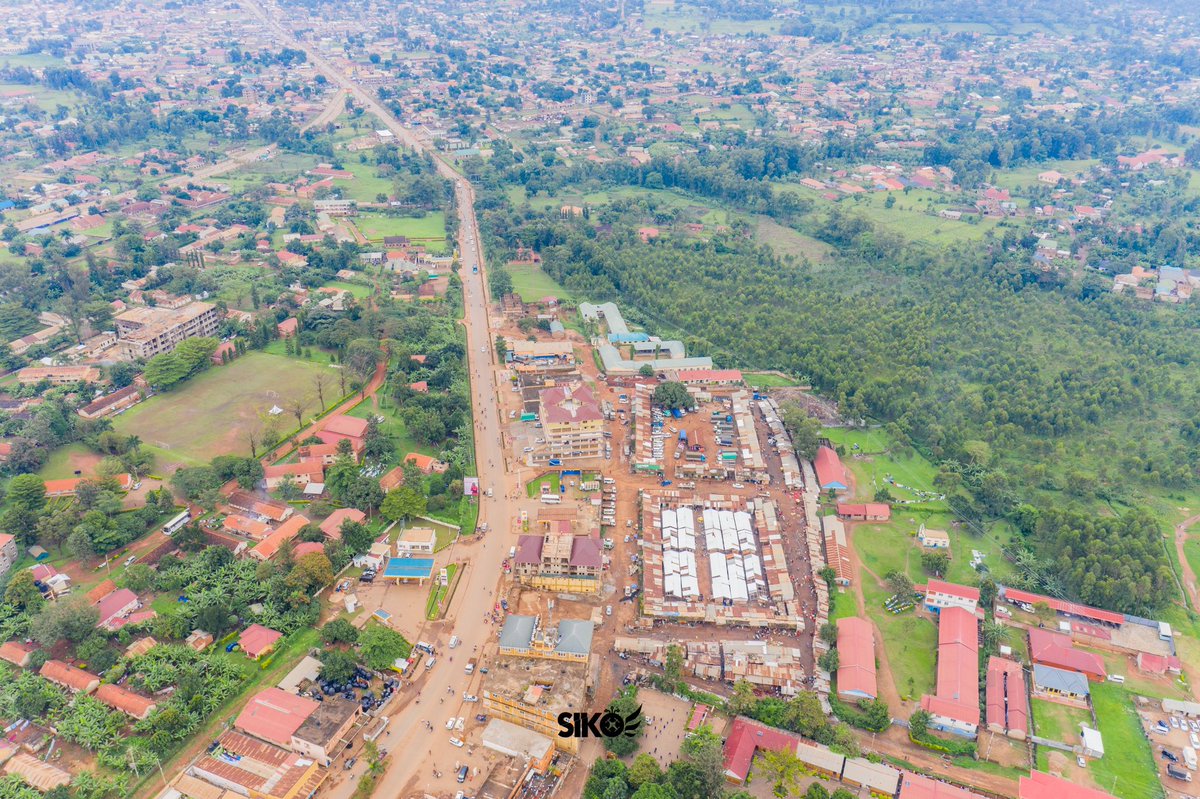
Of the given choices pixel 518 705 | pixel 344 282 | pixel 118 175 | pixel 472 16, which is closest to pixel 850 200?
pixel 344 282

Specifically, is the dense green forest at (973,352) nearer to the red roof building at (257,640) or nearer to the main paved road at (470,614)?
the main paved road at (470,614)

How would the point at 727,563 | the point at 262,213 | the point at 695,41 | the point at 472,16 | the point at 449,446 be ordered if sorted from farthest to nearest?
the point at 472,16, the point at 695,41, the point at 262,213, the point at 449,446, the point at 727,563

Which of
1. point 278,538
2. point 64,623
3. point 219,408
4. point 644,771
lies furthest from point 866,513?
point 219,408

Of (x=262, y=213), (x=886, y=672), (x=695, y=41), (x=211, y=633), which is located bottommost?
(x=886, y=672)

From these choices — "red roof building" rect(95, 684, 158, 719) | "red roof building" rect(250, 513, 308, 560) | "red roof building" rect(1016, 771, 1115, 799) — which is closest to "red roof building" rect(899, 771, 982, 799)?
"red roof building" rect(1016, 771, 1115, 799)

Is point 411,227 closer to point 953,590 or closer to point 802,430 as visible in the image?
point 802,430

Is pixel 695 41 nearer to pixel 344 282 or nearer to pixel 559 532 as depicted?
pixel 344 282
